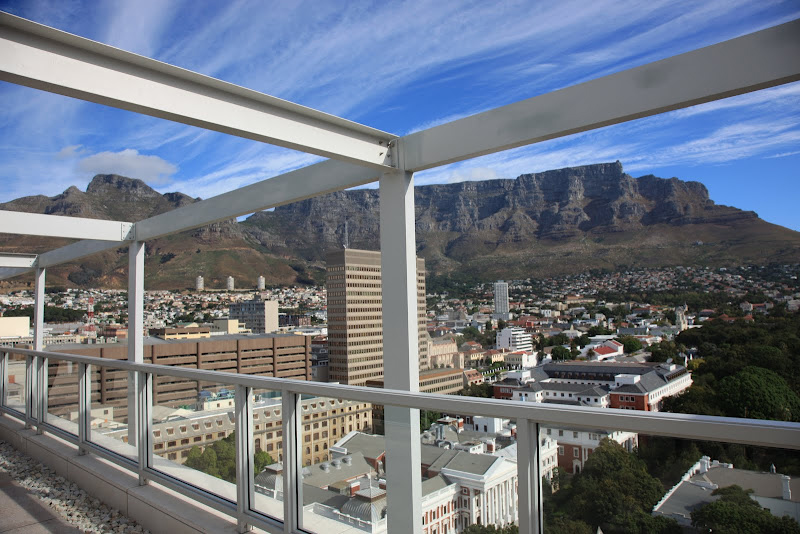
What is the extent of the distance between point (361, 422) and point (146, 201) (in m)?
36.8

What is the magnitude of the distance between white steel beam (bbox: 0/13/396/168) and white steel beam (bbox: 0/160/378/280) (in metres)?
0.41

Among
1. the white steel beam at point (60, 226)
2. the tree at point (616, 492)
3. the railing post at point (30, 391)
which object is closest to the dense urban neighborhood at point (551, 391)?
the tree at point (616, 492)

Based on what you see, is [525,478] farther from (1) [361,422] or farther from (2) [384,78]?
(2) [384,78]

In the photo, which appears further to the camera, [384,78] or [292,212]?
[292,212]

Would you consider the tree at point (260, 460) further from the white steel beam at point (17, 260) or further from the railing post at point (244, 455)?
the white steel beam at point (17, 260)

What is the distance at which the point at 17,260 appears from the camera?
28.5 feet

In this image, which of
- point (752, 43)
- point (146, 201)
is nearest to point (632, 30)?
point (752, 43)

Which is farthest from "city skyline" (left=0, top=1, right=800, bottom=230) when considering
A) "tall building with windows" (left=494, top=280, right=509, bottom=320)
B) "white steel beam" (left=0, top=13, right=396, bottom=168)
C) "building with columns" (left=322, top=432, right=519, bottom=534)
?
"tall building with windows" (left=494, top=280, right=509, bottom=320)

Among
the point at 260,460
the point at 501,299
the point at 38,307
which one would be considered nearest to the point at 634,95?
the point at 260,460

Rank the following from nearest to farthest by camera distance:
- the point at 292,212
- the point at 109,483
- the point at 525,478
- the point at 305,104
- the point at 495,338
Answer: the point at 525,478
the point at 305,104
the point at 109,483
the point at 495,338
the point at 292,212

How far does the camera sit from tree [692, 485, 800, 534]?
3.83ft

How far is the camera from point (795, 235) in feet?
36.3

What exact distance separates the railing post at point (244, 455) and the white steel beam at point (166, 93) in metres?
1.34

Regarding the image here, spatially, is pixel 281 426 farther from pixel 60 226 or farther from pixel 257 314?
pixel 257 314
